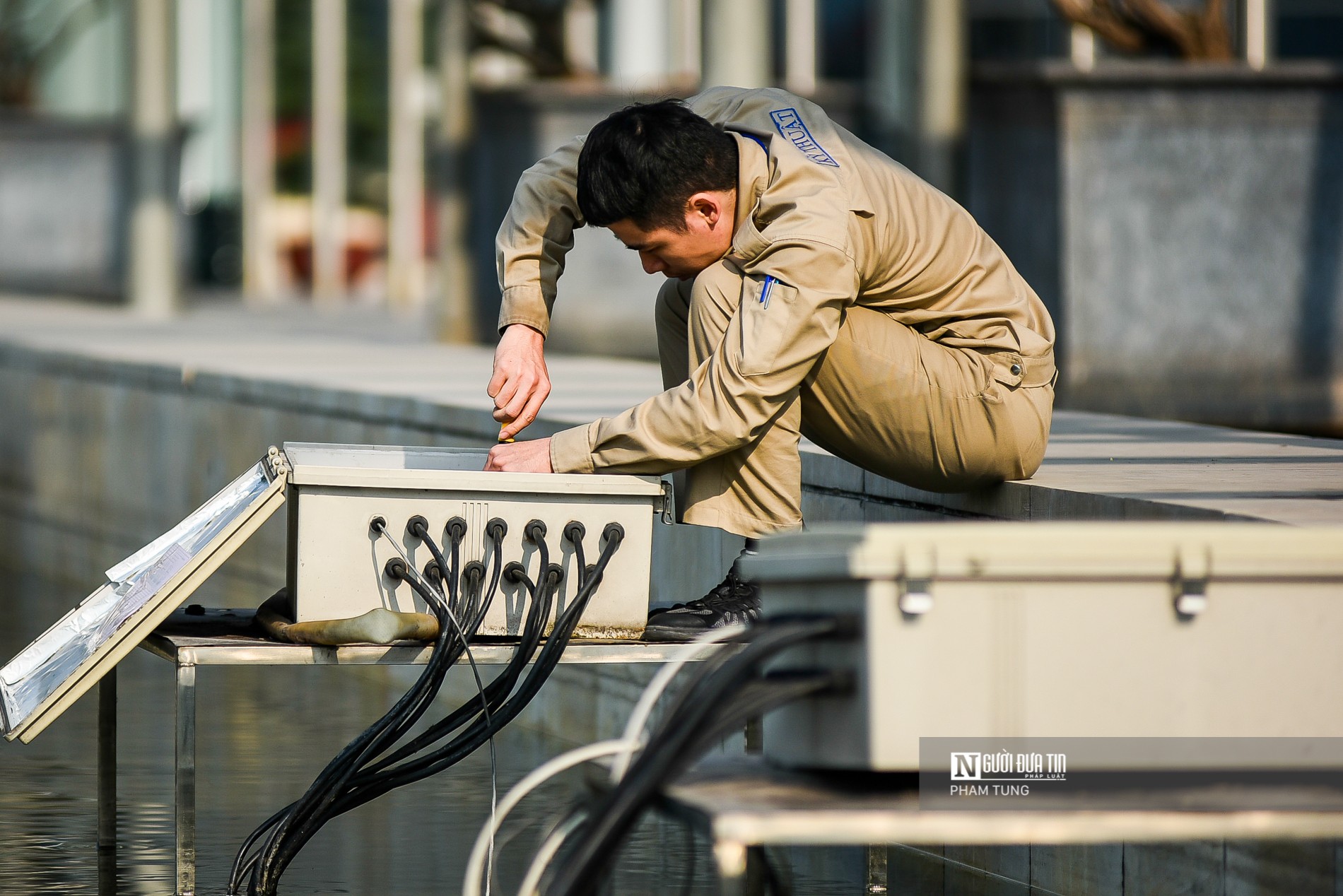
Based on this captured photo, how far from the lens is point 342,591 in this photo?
3.81 metres

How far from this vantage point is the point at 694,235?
379 cm

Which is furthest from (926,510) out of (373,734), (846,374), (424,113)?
(424,113)

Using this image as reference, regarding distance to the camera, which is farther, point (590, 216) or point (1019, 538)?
point (590, 216)

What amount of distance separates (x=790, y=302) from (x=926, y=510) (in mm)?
986

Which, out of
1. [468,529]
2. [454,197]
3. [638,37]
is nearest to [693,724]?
[468,529]

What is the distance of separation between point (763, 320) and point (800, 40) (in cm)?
1368

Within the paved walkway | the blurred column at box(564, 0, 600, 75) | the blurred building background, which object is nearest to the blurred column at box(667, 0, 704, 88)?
the blurred building background

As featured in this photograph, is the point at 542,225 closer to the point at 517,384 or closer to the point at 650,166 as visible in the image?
the point at 517,384

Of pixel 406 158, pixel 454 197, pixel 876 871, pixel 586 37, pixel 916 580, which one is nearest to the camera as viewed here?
pixel 916 580

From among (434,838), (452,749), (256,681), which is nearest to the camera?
(452,749)

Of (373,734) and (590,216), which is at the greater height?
(590,216)

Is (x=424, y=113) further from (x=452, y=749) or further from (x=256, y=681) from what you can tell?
(x=452, y=749)

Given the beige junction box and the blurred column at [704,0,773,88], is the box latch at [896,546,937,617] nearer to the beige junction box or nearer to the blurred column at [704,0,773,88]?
the beige junction box

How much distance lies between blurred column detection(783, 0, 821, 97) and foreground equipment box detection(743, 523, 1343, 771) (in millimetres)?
14344
